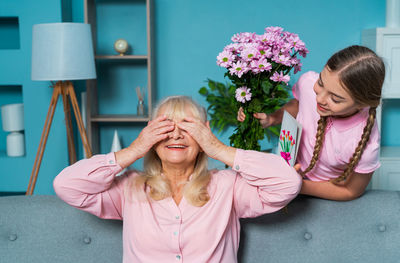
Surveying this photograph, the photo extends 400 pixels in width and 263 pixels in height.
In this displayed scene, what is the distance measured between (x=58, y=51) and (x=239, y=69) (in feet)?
5.38

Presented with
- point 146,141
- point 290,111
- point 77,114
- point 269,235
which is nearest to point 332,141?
point 290,111

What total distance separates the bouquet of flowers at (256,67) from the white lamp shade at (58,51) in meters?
1.51

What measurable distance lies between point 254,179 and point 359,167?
43 cm

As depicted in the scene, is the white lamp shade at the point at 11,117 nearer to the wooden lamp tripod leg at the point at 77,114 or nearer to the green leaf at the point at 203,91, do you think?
the wooden lamp tripod leg at the point at 77,114

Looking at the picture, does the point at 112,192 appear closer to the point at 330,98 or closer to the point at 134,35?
the point at 330,98

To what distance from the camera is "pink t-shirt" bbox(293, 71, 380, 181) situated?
5.01 feet

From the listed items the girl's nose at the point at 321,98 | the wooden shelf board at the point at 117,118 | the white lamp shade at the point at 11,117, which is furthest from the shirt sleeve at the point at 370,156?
the white lamp shade at the point at 11,117

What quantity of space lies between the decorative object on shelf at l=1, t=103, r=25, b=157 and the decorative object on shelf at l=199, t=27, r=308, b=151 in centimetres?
230

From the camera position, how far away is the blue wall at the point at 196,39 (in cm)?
334

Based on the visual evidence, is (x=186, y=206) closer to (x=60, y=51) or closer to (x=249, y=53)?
(x=249, y=53)

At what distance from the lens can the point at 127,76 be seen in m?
3.69

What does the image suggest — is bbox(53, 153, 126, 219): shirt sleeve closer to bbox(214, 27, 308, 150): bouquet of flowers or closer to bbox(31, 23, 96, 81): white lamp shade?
bbox(214, 27, 308, 150): bouquet of flowers

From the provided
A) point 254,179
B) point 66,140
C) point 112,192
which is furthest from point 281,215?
point 66,140

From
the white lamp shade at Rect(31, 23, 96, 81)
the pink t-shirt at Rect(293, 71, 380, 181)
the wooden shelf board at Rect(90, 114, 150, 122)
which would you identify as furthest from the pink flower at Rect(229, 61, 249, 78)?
the wooden shelf board at Rect(90, 114, 150, 122)
